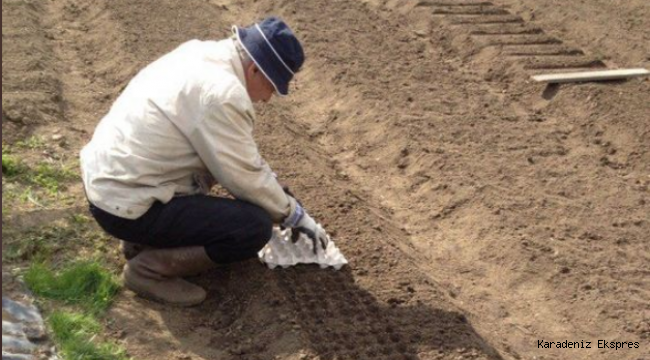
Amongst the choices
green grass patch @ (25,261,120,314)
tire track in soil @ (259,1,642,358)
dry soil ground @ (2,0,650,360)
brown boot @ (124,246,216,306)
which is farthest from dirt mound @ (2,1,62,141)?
tire track in soil @ (259,1,642,358)

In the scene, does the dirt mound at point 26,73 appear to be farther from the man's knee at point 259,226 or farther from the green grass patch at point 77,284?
the man's knee at point 259,226

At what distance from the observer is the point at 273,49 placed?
3.75 meters

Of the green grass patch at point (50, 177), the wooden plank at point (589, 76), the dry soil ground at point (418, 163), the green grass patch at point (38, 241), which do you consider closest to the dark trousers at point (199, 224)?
the dry soil ground at point (418, 163)

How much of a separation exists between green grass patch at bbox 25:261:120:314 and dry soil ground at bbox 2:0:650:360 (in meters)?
0.10

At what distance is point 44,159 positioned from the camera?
17.4 ft

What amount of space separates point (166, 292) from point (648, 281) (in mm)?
2705

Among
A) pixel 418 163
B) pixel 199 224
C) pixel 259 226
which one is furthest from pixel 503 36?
pixel 199 224

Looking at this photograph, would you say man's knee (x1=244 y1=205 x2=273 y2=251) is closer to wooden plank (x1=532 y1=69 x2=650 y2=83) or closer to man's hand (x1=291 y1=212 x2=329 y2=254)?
man's hand (x1=291 y1=212 x2=329 y2=254)

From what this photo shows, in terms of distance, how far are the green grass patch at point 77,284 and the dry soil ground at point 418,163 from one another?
10 cm

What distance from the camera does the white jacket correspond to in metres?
3.74

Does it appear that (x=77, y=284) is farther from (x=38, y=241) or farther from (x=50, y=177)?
(x=50, y=177)

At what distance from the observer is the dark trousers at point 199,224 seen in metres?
3.97

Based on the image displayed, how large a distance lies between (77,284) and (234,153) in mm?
1078

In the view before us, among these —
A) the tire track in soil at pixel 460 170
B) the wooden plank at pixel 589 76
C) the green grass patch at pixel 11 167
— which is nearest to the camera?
the tire track in soil at pixel 460 170
